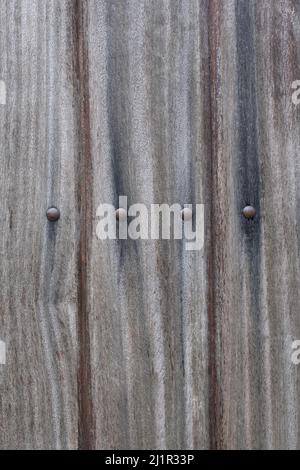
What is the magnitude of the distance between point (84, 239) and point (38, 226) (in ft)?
0.21

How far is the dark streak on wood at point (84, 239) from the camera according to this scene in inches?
32.8

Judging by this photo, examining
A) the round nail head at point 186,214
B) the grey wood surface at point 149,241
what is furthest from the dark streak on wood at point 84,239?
the round nail head at point 186,214

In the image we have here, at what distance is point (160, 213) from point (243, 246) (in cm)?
12

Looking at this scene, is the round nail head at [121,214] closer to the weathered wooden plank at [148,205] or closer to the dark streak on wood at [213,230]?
the weathered wooden plank at [148,205]

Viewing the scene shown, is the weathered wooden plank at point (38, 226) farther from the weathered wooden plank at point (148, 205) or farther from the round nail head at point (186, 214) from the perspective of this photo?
the round nail head at point (186, 214)

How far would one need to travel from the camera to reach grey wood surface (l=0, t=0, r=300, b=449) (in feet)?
2.73

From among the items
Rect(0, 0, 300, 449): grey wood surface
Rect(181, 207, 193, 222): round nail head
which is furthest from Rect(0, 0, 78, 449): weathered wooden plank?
Rect(181, 207, 193, 222): round nail head

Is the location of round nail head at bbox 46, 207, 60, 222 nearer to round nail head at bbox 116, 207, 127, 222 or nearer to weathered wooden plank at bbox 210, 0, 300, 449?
round nail head at bbox 116, 207, 127, 222

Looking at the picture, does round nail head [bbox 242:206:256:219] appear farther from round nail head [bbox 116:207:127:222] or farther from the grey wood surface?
round nail head [bbox 116:207:127:222]

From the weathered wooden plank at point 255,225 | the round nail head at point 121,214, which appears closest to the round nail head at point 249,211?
the weathered wooden plank at point 255,225

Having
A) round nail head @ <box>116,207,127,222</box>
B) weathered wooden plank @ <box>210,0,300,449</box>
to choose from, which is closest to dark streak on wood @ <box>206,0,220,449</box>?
weathered wooden plank @ <box>210,0,300,449</box>

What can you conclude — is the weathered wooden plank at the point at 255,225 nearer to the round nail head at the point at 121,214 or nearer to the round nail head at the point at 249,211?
the round nail head at the point at 249,211

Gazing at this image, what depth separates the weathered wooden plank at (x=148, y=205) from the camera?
836 mm

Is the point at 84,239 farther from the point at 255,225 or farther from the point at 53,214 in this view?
the point at 255,225
